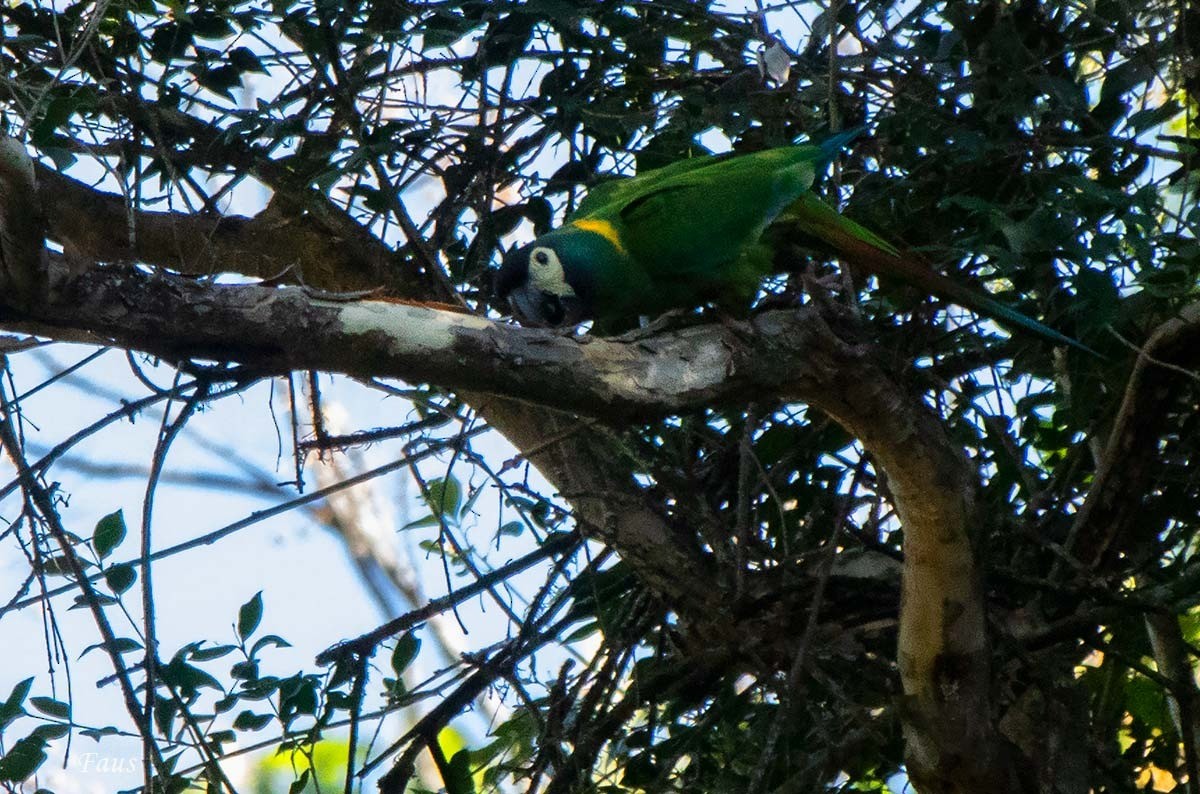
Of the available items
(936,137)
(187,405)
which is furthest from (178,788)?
(936,137)

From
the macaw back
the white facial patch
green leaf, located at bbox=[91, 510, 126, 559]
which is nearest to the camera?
green leaf, located at bbox=[91, 510, 126, 559]

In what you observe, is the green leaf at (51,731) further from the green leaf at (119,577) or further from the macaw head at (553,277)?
the macaw head at (553,277)

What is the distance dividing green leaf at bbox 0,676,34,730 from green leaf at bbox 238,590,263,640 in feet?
0.99

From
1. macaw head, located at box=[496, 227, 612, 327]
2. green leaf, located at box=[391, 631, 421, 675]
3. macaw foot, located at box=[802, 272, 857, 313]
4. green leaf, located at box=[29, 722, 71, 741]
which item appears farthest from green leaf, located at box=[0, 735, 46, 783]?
macaw foot, located at box=[802, 272, 857, 313]

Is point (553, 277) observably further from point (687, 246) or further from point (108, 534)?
point (108, 534)

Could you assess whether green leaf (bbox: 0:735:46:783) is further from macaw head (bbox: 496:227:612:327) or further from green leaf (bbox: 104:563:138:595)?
macaw head (bbox: 496:227:612:327)

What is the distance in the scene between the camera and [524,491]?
6.80 ft

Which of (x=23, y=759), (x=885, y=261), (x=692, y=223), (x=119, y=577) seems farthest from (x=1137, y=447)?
(x=23, y=759)

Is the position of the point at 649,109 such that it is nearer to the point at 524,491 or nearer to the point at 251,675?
the point at 524,491

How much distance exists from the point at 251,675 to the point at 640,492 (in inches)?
29.8

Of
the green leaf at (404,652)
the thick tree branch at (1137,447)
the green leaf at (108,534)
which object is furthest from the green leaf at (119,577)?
the thick tree branch at (1137,447)

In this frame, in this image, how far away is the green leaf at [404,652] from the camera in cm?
205

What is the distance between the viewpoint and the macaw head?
6.71 ft

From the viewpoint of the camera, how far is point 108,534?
176 cm
